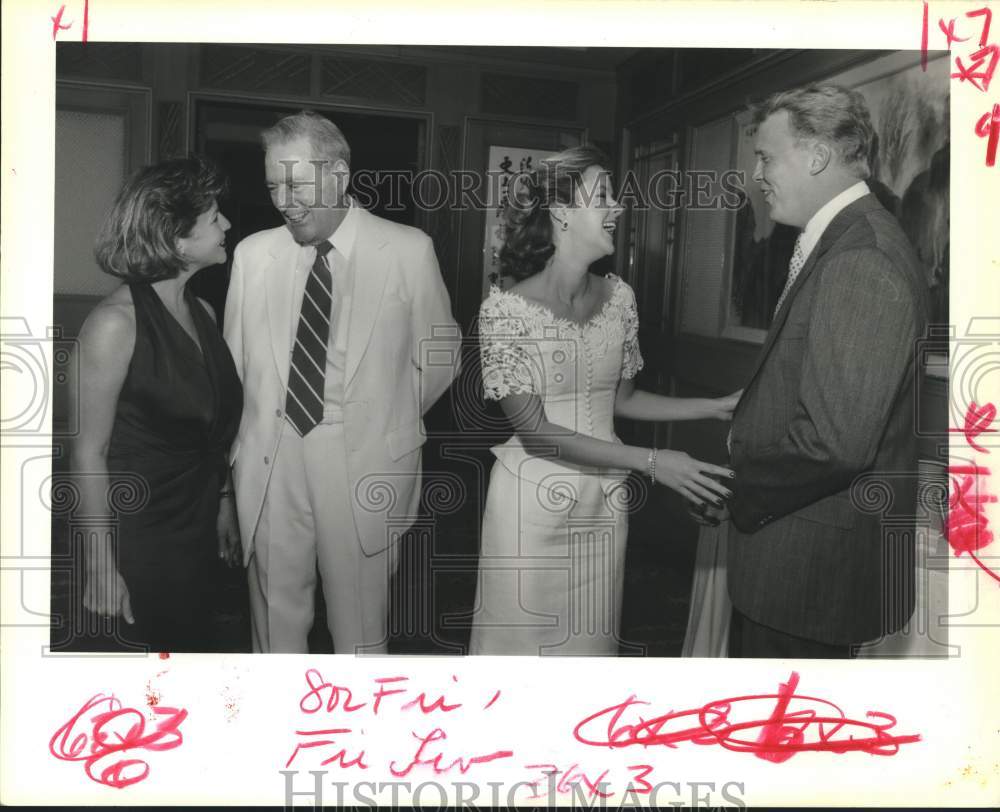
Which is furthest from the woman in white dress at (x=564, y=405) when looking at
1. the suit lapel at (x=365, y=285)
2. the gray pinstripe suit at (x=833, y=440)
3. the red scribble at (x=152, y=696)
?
the red scribble at (x=152, y=696)

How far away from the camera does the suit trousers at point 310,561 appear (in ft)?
8.64

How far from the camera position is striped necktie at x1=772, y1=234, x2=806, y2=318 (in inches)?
101

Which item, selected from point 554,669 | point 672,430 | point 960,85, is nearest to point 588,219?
point 672,430

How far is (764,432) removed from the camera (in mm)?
2551

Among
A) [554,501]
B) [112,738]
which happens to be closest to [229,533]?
[112,738]

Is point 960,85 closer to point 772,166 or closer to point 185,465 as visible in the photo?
point 772,166

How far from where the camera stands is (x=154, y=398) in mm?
2602

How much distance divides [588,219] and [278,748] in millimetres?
1575

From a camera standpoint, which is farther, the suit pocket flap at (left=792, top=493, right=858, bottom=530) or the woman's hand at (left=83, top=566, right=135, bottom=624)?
the woman's hand at (left=83, top=566, right=135, bottom=624)

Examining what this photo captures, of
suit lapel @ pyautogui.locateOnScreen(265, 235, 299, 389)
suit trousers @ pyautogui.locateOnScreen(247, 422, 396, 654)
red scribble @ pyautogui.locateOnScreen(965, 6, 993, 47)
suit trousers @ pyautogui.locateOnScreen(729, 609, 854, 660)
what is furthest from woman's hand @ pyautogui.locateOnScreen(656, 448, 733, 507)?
red scribble @ pyautogui.locateOnScreen(965, 6, 993, 47)

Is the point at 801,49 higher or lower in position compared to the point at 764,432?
higher

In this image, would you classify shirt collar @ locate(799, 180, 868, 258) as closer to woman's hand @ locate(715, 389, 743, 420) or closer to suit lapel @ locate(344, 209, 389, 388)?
woman's hand @ locate(715, 389, 743, 420)

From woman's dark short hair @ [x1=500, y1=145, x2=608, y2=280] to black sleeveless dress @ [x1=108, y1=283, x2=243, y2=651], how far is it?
782mm

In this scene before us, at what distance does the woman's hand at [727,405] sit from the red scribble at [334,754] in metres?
1.25
